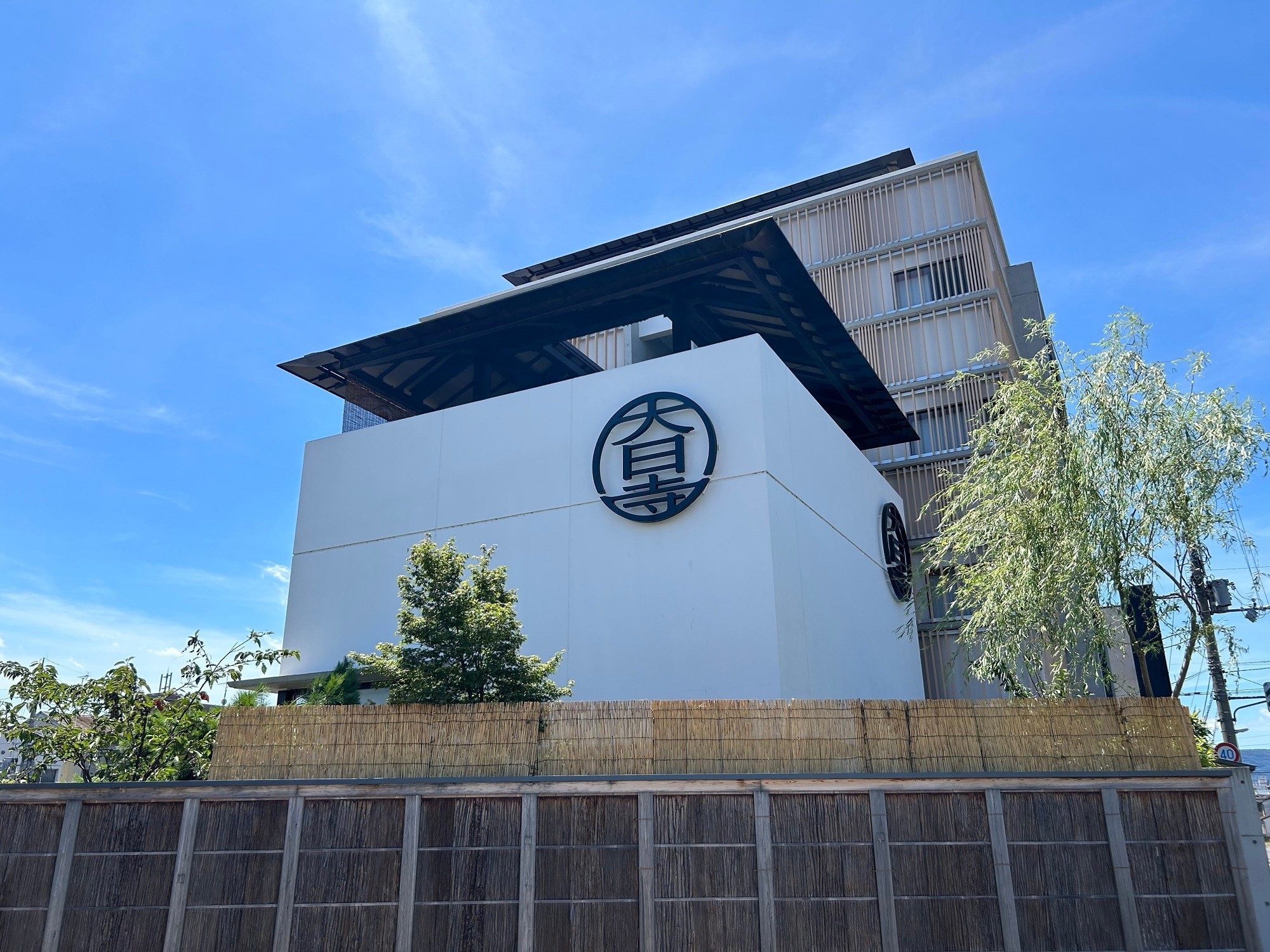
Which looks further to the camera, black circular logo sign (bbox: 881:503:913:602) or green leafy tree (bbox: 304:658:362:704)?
black circular logo sign (bbox: 881:503:913:602)

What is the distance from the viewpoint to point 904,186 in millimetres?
26188

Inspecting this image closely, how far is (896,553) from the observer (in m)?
20.3

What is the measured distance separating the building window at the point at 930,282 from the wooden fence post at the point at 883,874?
19.4 m

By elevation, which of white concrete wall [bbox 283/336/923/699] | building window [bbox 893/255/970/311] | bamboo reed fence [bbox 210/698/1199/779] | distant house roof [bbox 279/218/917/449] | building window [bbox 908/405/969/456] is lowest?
bamboo reed fence [bbox 210/698/1199/779]

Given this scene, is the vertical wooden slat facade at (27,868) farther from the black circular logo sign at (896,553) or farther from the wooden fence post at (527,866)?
the black circular logo sign at (896,553)

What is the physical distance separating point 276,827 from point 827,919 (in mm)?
4839

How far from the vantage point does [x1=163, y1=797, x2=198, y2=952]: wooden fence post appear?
808cm

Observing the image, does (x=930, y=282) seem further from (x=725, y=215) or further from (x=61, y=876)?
(x=61, y=876)

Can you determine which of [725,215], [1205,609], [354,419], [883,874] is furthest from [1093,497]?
[354,419]

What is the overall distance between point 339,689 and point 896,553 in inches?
478

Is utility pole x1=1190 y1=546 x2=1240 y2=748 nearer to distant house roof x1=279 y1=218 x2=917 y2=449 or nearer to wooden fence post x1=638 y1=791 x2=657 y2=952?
wooden fence post x1=638 y1=791 x2=657 y2=952

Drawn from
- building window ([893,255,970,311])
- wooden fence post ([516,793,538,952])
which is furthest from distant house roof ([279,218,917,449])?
wooden fence post ([516,793,538,952])

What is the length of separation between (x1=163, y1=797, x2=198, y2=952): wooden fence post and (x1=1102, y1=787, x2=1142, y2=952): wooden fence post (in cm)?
789

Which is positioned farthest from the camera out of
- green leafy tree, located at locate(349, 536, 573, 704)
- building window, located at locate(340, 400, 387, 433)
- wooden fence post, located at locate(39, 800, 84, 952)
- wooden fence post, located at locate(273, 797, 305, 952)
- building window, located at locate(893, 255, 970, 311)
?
building window, located at locate(340, 400, 387, 433)
